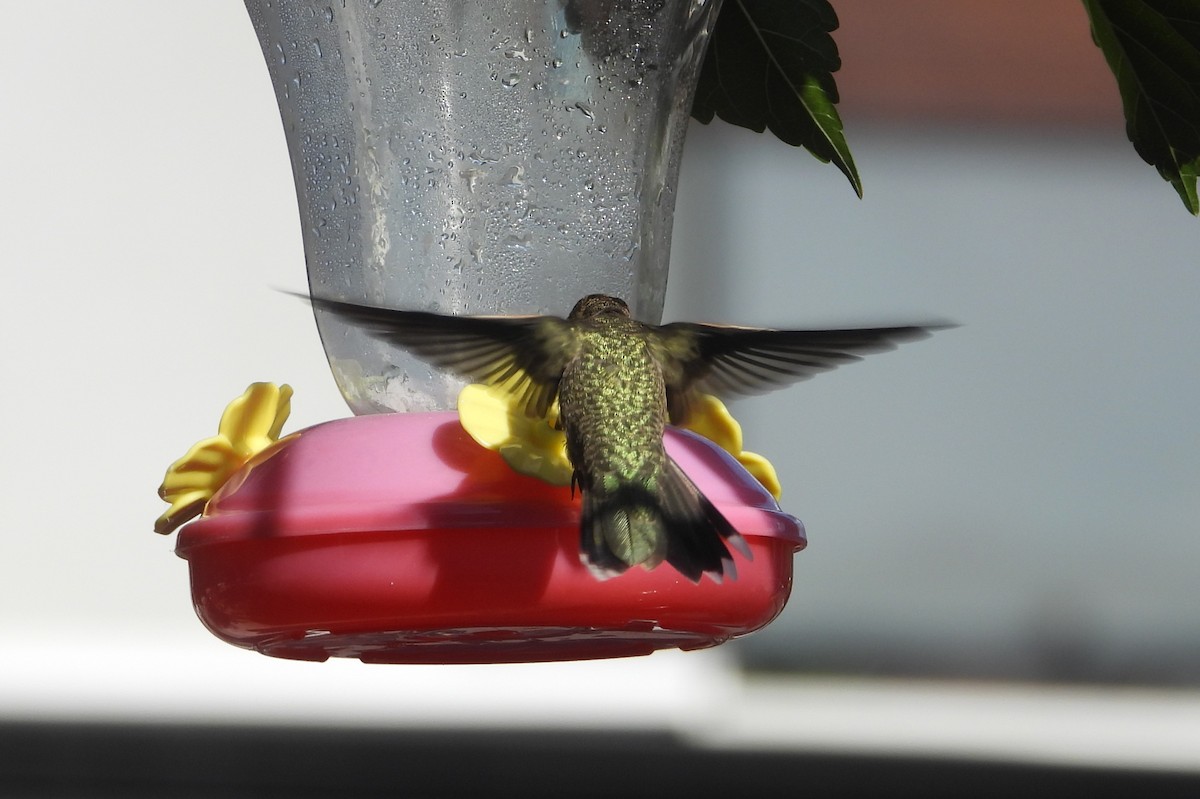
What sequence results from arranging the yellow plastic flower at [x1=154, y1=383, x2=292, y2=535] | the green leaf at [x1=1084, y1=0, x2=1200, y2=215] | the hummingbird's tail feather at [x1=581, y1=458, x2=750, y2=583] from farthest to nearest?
the green leaf at [x1=1084, y1=0, x2=1200, y2=215], the yellow plastic flower at [x1=154, y1=383, x2=292, y2=535], the hummingbird's tail feather at [x1=581, y1=458, x2=750, y2=583]

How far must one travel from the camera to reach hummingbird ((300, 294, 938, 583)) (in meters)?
Result: 0.98

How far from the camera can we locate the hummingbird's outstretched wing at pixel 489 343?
99cm

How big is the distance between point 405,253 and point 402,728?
2.26 meters

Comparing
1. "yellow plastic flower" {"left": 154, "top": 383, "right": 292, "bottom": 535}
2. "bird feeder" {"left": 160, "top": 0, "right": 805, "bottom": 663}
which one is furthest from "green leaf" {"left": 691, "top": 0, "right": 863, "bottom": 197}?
"yellow plastic flower" {"left": 154, "top": 383, "right": 292, "bottom": 535}

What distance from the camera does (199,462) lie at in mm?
1117

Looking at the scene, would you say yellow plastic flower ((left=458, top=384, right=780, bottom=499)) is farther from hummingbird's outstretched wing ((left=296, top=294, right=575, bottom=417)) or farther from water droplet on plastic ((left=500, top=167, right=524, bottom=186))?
water droplet on plastic ((left=500, top=167, right=524, bottom=186))

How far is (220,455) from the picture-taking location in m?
1.12

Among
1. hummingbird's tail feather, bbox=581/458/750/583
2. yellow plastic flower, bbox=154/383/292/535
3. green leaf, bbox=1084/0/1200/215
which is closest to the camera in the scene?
hummingbird's tail feather, bbox=581/458/750/583

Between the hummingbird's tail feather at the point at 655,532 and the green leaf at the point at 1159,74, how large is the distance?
0.54 meters

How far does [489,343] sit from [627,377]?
12cm

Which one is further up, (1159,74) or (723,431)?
(1159,74)

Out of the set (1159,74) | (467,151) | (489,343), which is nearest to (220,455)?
(489,343)

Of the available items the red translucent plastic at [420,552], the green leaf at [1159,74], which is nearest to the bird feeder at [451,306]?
the red translucent plastic at [420,552]

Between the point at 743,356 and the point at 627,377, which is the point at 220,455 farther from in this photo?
the point at 743,356
